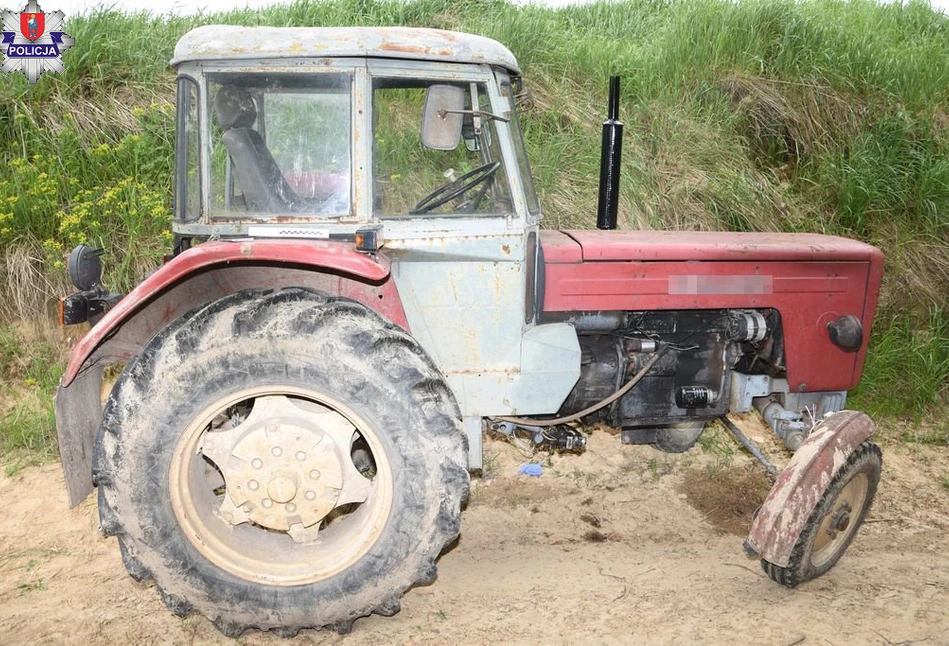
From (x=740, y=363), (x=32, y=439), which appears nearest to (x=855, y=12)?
(x=740, y=363)

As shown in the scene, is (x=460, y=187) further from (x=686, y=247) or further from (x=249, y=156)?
(x=686, y=247)

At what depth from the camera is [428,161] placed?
307 centimetres

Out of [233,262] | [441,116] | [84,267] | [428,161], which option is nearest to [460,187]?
[428,161]

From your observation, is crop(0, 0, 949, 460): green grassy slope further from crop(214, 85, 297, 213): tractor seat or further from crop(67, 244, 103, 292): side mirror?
crop(214, 85, 297, 213): tractor seat

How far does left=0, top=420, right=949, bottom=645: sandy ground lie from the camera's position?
294cm

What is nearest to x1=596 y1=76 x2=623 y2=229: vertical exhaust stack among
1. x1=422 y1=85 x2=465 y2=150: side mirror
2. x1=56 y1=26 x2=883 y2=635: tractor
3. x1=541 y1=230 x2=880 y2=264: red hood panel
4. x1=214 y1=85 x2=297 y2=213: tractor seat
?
x1=541 y1=230 x2=880 y2=264: red hood panel

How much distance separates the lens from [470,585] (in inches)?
131

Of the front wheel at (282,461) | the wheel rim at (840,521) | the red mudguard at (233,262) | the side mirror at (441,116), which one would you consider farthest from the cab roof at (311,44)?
the wheel rim at (840,521)

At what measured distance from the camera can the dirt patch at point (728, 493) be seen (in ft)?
13.3

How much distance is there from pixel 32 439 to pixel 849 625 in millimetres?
4133

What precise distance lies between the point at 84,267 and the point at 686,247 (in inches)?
95.5

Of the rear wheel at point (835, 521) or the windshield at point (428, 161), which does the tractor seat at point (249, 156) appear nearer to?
the windshield at point (428, 161)

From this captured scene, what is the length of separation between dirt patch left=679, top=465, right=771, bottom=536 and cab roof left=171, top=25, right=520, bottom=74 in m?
2.59

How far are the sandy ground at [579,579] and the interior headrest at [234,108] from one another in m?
1.81
